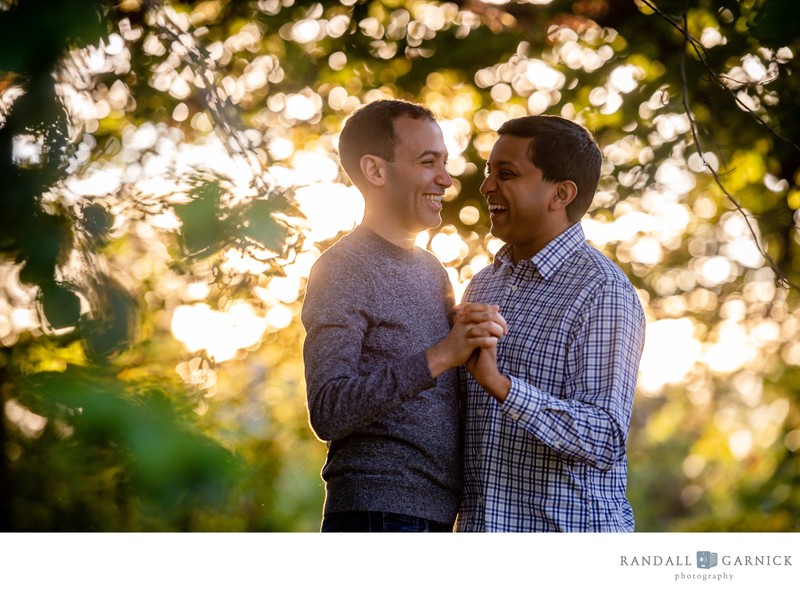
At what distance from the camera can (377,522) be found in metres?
1.90

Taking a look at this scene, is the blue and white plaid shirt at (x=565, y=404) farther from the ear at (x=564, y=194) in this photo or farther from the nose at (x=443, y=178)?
the nose at (x=443, y=178)

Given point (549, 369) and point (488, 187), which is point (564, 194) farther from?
point (549, 369)

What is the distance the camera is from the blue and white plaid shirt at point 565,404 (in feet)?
6.39

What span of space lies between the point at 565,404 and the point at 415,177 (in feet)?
2.13

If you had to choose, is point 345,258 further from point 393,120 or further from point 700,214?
point 700,214

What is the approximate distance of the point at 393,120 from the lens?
218 centimetres

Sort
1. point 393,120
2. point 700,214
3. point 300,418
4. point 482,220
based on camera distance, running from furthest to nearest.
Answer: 1. point 300,418
2. point 700,214
3. point 482,220
4. point 393,120

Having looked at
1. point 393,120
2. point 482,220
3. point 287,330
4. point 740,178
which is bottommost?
point 393,120

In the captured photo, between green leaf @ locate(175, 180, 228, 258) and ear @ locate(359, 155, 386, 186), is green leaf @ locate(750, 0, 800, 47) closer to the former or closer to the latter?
ear @ locate(359, 155, 386, 186)

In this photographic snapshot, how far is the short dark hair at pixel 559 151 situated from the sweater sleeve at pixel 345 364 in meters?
0.60

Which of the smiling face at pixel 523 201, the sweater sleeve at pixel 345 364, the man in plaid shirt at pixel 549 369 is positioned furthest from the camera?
the smiling face at pixel 523 201
